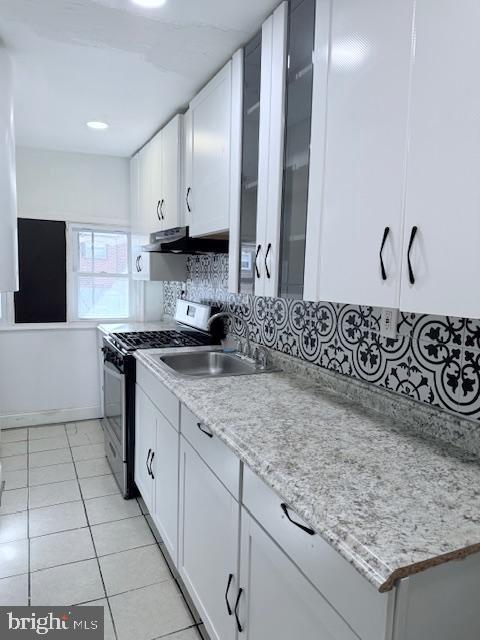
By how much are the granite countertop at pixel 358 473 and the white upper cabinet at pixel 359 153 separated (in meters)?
0.41

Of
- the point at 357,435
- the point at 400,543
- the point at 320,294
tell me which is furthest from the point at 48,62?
the point at 400,543

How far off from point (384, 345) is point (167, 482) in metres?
1.15

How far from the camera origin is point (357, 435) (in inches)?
48.6

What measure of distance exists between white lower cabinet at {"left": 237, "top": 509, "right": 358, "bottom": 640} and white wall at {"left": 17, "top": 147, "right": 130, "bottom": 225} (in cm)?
335

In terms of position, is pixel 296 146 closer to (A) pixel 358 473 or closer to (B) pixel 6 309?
(A) pixel 358 473

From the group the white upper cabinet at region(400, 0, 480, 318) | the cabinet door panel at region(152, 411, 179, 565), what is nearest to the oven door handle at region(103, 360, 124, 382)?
the cabinet door panel at region(152, 411, 179, 565)

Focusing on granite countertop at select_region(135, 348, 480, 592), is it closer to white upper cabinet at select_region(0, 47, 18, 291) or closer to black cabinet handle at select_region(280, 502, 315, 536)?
black cabinet handle at select_region(280, 502, 315, 536)

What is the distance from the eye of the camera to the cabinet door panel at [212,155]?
2.03 metres

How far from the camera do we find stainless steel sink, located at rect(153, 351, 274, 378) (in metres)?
2.35

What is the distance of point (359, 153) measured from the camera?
3.83 feet

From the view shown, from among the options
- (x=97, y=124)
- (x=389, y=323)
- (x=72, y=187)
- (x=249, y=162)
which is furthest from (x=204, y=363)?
(x=72, y=187)

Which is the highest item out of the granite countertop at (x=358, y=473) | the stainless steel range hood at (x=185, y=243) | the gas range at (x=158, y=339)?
the stainless steel range hood at (x=185, y=243)

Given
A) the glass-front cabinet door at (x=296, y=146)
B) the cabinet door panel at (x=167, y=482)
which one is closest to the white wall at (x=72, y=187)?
the cabinet door panel at (x=167, y=482)

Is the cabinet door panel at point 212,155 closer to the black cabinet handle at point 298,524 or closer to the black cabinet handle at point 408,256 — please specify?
the black cabinet handle at point 408,256
